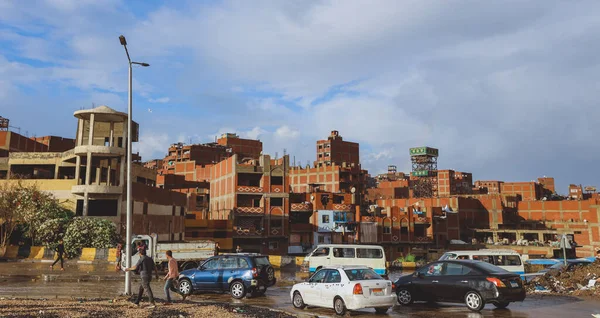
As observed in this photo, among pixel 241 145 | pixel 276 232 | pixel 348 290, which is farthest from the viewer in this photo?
pixel 241 145

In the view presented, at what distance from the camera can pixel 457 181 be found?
479 ft

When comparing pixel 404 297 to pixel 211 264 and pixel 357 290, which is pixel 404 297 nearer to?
pixel 357 290

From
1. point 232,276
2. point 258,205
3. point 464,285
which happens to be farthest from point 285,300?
point 258,205

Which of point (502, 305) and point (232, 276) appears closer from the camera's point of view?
point (502, 305)

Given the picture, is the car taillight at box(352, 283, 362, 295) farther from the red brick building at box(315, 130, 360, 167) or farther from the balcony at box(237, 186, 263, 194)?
the red brick building at box(315, 130, 360, 167)

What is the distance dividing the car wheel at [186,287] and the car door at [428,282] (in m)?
8.20

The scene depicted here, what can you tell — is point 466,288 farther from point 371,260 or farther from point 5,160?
point 5,160

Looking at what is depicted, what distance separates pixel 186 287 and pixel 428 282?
29.0 feet

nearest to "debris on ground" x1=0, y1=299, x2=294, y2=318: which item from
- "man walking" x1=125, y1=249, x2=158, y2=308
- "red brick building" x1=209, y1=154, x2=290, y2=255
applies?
"man walking" x1=125, y1=249, x2=158, y2=308

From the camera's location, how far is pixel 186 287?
56.2 feet

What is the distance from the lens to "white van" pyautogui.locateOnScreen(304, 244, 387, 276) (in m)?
23.0

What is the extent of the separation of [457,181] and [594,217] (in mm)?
66450

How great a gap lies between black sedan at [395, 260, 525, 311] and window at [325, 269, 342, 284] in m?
2.96

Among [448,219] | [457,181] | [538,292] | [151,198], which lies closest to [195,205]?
[151,198]
